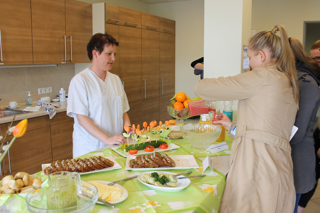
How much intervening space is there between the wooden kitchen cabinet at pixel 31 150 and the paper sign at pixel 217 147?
198 cm

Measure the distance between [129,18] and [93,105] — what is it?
2.47 m

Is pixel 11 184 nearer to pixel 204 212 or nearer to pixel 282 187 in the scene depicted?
pixel 204 212

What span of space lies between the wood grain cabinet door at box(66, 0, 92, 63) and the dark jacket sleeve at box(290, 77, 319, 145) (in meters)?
2.78

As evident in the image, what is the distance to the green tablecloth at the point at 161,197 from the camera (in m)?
1.09

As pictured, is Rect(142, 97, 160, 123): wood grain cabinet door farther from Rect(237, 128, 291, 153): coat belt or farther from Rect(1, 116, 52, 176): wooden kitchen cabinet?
Rect(237, 128, 291, 153): coat belt

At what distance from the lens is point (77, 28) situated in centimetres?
361

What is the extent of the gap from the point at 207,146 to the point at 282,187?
20.4 inches

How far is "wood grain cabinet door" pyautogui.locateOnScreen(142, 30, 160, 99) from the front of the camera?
4.69 m

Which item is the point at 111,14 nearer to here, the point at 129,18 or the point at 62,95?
the point at 129,18

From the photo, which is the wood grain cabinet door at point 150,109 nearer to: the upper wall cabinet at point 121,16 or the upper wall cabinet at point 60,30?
the upper wall cabinet at point 121,16

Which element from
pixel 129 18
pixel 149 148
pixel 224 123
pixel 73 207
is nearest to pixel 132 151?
pixel 149 148

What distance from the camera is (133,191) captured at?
49.2 inches

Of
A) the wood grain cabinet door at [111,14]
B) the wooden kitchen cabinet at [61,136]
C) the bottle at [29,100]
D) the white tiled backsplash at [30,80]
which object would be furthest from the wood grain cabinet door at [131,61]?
the bottle at [29,100]

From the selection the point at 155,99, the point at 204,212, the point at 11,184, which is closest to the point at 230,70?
the point at 204,212
